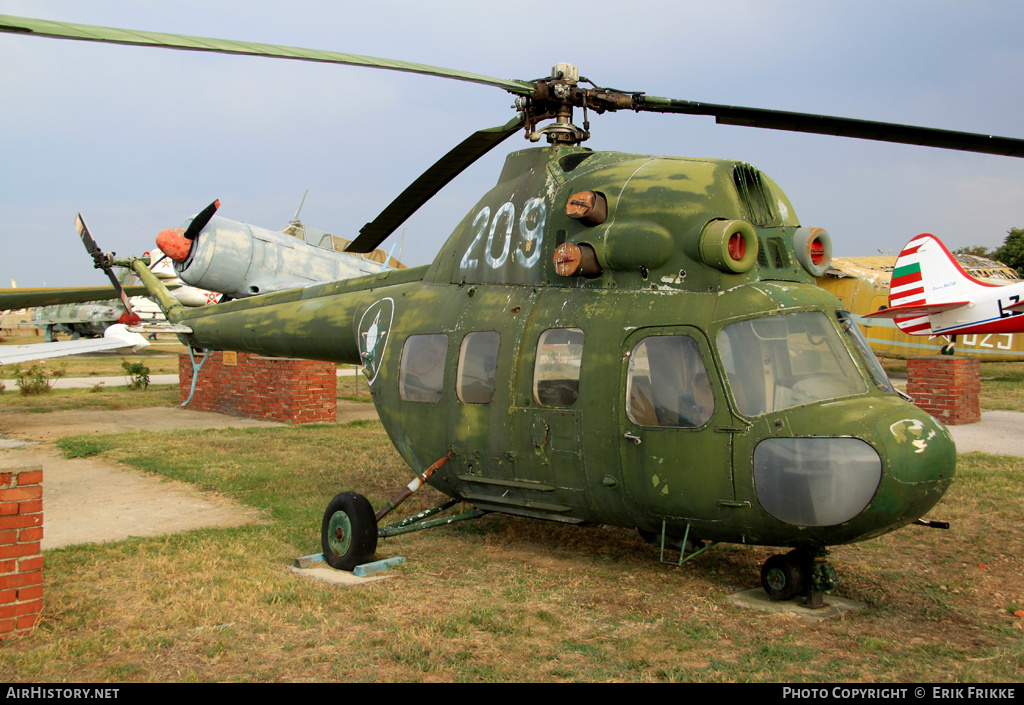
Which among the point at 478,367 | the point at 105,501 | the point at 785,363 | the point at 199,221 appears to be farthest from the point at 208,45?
the point at 199,221

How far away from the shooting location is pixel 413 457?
691 centimetres

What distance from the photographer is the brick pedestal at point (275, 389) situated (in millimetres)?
14891

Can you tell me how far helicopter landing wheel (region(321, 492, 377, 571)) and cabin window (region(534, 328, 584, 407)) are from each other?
167cm

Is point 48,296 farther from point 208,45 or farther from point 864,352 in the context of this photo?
point 864,352

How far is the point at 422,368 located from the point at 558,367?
4.91 ft

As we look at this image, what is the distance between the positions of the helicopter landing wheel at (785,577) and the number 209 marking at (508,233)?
2910mm

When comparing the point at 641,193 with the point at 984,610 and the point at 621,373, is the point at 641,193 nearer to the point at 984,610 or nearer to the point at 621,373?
the point at 621,373

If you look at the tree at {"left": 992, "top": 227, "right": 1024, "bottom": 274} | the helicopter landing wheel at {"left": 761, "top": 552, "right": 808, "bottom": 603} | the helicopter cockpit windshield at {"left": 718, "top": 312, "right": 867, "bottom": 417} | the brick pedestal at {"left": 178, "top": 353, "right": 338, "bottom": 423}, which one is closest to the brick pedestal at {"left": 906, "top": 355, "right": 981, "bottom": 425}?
the helicopter landing wheel at {"left": 761, "top": 552, "right": 808, "bottom": 603}

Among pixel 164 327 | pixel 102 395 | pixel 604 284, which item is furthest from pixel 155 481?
pixel 102 395

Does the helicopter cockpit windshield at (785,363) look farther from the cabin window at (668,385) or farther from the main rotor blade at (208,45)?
the main rotor blade at (208,45)

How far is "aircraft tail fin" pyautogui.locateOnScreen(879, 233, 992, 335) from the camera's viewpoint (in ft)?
59.0

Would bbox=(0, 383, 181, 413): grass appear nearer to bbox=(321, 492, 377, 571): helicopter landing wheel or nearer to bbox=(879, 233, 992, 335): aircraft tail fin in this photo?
bbox=(321, 492, 377, 571): helicopter landing wheel

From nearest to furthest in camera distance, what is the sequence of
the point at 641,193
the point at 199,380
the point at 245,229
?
the point at 641,193, the point at 245,229, the point at 199,380

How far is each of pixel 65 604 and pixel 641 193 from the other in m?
4.92
